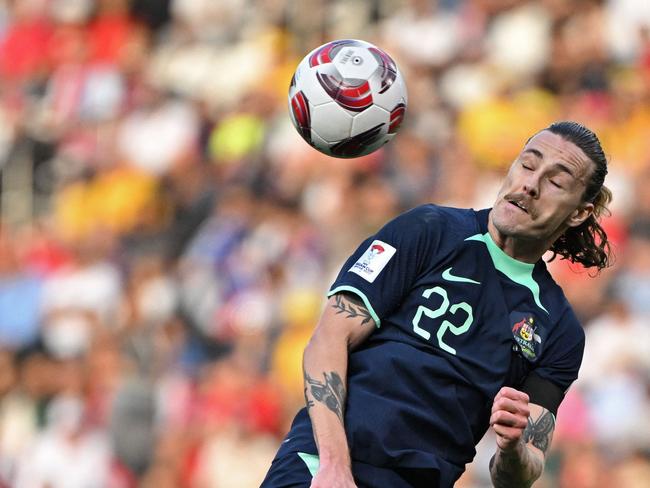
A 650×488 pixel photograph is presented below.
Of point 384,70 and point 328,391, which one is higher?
point 384,70

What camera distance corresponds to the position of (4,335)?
11836 mm

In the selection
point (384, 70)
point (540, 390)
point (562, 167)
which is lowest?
point (540, 390)

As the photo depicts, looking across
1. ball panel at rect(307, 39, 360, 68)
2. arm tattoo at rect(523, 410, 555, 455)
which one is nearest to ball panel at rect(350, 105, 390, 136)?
ball panel at rect(307, 39, 360, 68)

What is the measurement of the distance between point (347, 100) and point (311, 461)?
1415 mm

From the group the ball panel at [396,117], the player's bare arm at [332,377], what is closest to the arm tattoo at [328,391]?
the player's bare arm at [332,377]

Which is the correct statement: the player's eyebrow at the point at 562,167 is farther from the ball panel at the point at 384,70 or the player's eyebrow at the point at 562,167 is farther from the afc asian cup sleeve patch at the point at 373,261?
the ball panel at the point at 384,70

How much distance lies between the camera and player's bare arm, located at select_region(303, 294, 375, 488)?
11.7 ft

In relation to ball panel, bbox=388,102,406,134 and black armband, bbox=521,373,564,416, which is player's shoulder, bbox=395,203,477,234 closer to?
black armband, bbox=521,373,564,416

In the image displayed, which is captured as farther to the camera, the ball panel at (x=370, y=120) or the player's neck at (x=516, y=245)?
the ball panel at (x=370, y=120)

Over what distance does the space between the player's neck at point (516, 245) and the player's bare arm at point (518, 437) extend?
46 cm

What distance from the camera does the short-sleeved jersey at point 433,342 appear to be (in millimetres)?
3736

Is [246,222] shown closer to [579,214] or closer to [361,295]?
[579,214]

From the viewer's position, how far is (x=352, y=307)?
378cm

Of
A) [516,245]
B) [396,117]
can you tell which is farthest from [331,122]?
[516,245]
